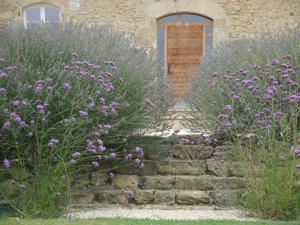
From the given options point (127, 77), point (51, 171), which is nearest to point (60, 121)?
point (51, 171)

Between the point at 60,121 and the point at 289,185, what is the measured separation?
1938 mm

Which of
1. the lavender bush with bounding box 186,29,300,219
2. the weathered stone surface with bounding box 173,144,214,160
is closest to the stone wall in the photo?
the lavender bush with bounding box 186,29,300,219

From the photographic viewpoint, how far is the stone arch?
12266 mm

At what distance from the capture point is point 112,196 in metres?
5.33

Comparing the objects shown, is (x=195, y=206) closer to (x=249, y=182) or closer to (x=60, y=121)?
(x=249, y=182)

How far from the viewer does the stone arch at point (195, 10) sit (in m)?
12.3

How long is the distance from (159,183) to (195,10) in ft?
24.6

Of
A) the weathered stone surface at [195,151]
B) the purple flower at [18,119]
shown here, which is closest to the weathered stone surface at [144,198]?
the weathered stone surface at [195,151]

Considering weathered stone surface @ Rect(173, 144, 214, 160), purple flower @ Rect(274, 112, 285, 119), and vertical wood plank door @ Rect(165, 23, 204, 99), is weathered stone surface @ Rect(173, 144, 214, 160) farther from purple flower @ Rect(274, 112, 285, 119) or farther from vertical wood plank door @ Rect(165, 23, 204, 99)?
vertical wood plank door @ Rect(165, 23, 204, 99)

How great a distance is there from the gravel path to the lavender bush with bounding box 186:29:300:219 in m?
0.24

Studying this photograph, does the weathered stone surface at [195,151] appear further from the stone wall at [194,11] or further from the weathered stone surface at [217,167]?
the stone wall at [194,11]

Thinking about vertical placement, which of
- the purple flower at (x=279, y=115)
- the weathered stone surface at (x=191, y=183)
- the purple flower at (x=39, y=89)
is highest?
the purple flower at (x=39, y=89)

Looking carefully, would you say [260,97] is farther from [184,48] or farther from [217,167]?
[184,48]

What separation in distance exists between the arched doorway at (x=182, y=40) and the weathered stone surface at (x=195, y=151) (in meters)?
6.38
